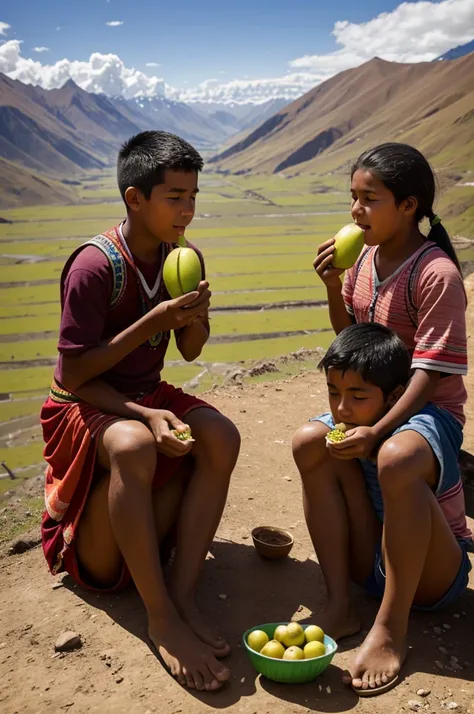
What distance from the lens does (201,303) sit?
3037 mm

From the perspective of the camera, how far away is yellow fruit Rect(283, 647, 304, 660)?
2527 mm

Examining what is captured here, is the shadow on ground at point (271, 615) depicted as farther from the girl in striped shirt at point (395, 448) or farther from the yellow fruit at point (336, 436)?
the yellow fruit at point (336, 436)

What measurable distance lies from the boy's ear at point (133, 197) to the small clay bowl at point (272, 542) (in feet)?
5.64

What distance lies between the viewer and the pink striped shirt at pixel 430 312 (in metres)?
2.83

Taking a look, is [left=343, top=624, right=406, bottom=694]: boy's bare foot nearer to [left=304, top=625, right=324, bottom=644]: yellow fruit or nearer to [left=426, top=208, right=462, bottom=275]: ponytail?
[left=304, top=625, right=324, bottom=644]: yellow fruit

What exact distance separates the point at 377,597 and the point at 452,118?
269ft

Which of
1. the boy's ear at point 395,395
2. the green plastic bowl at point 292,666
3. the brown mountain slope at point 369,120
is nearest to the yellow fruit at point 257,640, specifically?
the green plastic bowl at point 292,666

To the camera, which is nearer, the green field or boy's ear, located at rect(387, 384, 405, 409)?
boy's ear, located at rect(387, 384, 405, 409)

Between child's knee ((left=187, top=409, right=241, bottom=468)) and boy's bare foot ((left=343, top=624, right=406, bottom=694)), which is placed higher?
child's knee ((left=187, top=409, right=241, bottom=468))

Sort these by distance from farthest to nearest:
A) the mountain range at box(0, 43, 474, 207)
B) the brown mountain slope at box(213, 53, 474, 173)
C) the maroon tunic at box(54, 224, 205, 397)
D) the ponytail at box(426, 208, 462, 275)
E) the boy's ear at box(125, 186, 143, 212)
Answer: the mountain range at box(0, 43, 474, 207) < the brown mountain slope at box(213, 53, 474, 173) < the boy's ear at box(125, 186, 143, 212) < the ponytail at box(426, 208, 462, 275) < the maroon tunic at box(54, 224, 205, 397)

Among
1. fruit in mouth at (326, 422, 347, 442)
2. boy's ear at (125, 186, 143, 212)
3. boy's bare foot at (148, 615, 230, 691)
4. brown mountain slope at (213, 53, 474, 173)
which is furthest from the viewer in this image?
brown mountain slope at (213, 53, 474, 173)

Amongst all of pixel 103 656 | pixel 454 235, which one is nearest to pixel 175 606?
pixel 103 656

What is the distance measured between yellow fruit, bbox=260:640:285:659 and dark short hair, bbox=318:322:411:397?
3.40 ft

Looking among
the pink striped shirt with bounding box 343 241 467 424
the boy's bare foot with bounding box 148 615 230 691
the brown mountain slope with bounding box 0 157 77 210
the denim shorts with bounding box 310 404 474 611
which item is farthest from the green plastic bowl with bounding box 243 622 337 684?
the brown mountain slope with bounding box 0 157 77 210
